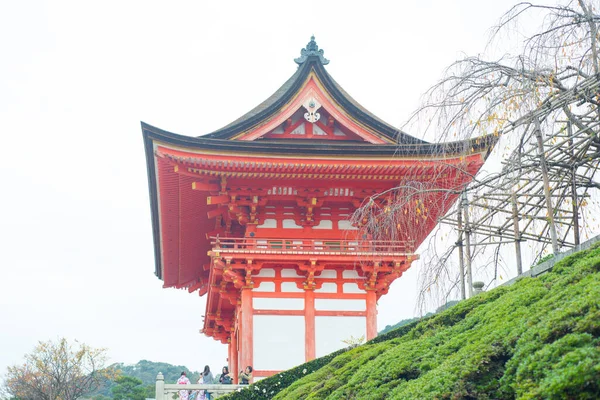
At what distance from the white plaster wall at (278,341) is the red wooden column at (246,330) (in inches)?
5.9

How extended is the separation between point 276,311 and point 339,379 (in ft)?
27.4

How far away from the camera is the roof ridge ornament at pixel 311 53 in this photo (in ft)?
74.8

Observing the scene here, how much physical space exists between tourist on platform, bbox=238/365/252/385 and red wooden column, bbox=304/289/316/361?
1.59 m

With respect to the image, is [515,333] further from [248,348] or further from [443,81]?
[248,348]

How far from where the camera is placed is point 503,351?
8.70 metres

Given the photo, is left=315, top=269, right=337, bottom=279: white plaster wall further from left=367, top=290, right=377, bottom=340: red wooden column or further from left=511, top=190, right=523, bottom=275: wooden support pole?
left=511, top=190, right=523, bottom=275: wooden support pole

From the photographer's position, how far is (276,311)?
68.5 feet

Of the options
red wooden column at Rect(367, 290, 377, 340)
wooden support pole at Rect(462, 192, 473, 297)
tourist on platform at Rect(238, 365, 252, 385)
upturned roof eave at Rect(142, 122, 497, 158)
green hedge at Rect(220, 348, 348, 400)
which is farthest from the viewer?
red wooden column at Rect(367, 290, 377, 340)

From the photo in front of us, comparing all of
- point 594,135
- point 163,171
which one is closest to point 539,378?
point 594,135

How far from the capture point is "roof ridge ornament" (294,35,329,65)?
74.8 ft

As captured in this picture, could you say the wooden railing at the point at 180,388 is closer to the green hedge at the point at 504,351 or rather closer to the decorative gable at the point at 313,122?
the green hedge at the point at 504,351

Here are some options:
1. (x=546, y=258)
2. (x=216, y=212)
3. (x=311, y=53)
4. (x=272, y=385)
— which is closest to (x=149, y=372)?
(x=216, y=212)

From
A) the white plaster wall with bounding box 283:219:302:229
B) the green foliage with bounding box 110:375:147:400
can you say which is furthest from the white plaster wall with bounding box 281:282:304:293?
the green foliage with bounding box 110:375:147:400

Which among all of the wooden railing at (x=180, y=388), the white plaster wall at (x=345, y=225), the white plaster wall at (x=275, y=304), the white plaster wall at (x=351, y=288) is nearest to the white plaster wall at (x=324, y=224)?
the white plaster wall at (x=345, y=225)
